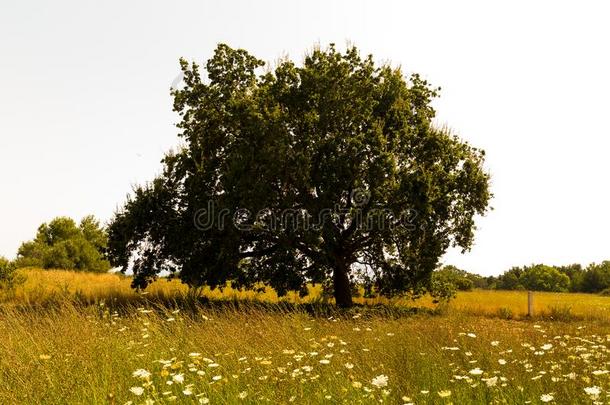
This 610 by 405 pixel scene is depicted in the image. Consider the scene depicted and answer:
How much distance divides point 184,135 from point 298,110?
5.37m

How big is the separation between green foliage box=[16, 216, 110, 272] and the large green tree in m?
34.7

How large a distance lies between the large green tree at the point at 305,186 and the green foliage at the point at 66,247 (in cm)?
3469

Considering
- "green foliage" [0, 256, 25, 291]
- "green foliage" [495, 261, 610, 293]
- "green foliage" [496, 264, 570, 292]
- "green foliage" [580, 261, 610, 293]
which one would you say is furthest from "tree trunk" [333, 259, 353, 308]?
"green foliage" [496, 264, 570, 292]

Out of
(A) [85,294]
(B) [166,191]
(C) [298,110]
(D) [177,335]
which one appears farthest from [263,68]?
(D) [177,335]

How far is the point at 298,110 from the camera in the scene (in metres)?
22.8

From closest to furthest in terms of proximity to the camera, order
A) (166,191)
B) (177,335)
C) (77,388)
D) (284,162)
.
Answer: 1. (77,388)
2. (177,335)
3. (284,162)
4. (166,191)

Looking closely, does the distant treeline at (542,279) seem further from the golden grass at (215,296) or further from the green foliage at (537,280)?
the golden grass at (215,296)

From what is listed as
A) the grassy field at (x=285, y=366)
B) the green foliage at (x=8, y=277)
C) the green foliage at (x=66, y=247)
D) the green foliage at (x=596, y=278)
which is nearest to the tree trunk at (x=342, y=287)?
the grassy field at (x=285, y=366)

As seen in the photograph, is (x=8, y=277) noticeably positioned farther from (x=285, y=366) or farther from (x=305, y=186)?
(x=285, y=366)

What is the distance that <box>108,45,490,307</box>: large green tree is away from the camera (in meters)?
21.4

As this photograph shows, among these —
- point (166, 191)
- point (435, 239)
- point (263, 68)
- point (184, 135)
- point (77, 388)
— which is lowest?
point (77, 388)

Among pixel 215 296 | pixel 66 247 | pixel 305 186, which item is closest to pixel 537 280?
pixel 66 247

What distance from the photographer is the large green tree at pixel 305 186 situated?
21391mm

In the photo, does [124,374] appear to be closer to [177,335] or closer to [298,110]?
[177,335]
